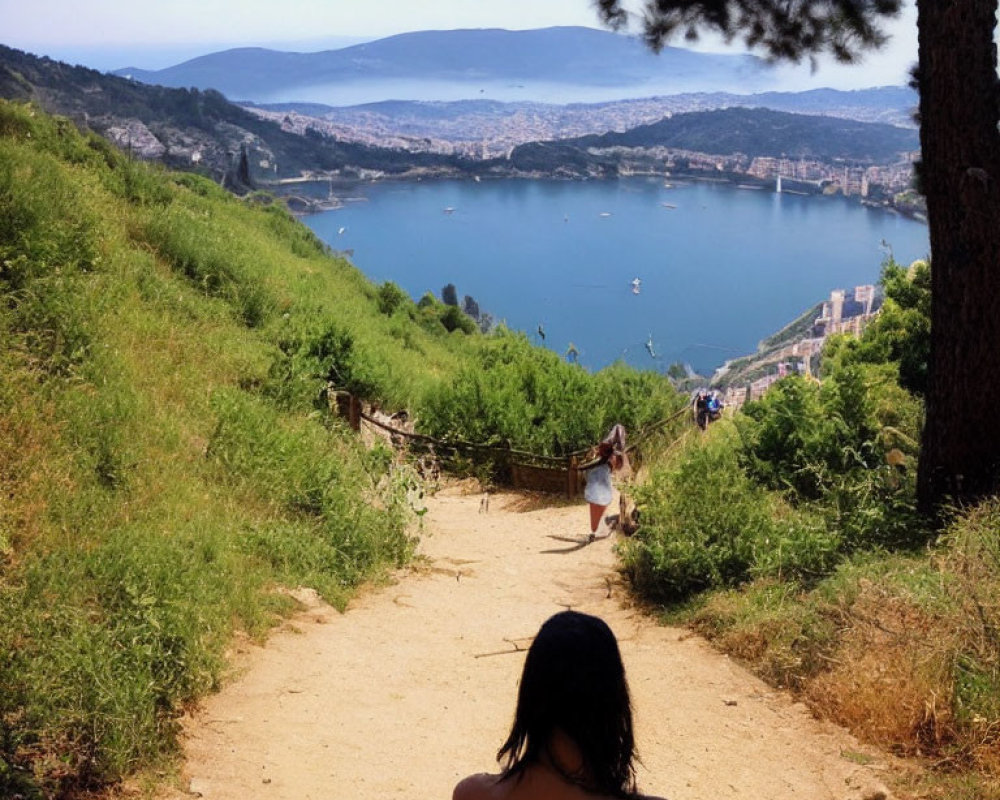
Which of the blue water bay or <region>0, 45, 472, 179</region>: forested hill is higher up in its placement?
<region>0, 45, 472, 179</region>: forested hill

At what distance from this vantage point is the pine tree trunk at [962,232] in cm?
669

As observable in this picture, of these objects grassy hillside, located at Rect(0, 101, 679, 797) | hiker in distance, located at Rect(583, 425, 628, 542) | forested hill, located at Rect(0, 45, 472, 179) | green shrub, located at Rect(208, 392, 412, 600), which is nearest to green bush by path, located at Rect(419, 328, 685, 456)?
grassy hillside, located at Rect(0, 101, 679, 797)

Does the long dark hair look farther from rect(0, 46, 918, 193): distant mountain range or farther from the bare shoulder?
rect(0, 46, 918, 193): distant mountain range

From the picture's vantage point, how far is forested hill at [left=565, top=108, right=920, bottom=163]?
85.6 m

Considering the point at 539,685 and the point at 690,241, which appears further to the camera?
the point at 690,241

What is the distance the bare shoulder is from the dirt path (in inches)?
78.1

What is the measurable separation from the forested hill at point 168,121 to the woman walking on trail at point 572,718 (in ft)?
96.4

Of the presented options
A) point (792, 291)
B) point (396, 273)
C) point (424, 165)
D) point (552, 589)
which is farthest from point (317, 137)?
point (552, 589)

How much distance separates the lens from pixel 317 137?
8219 cm

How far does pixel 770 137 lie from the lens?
289 ft

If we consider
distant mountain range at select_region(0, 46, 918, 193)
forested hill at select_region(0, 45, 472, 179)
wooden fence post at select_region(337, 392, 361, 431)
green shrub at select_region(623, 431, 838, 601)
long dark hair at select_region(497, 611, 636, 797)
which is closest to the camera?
long dark hair at select_region(497, 611, 636, 797)

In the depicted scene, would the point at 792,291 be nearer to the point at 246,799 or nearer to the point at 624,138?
the point at 624,138

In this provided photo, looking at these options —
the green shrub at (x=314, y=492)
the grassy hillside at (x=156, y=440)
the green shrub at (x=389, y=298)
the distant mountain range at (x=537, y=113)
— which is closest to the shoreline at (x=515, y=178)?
the distant mountain range at (x=537, y=113)

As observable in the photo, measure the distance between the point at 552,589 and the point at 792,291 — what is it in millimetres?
63610
